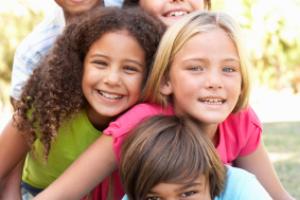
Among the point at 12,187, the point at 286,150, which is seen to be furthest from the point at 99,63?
the point at 286,150

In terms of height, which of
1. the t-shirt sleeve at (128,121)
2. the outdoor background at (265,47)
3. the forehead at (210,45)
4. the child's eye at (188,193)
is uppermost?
the forehead at (210,45)

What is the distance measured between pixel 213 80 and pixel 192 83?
0.09 m

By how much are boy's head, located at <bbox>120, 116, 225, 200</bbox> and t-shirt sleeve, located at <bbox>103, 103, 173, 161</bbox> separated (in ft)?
0.34

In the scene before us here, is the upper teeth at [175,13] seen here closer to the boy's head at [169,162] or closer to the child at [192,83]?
the child at [192,83]

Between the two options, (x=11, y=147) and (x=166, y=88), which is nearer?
(x=166, y=88)

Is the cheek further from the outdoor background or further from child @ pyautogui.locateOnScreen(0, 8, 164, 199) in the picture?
the outdoor background

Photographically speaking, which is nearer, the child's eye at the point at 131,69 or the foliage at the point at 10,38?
the child's eye at the point at 131,69

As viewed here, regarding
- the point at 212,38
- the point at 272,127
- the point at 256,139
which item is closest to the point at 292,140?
the point at 272,127

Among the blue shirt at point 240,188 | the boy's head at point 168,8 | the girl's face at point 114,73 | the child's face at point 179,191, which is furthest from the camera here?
the boy's head at point 168,8

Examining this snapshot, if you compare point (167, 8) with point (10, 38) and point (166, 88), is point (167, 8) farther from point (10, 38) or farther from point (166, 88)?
point (10, 38)

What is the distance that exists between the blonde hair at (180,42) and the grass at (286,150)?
2517 millimetres

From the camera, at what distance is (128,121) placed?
298cm

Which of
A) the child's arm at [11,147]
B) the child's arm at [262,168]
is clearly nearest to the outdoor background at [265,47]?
the child's arm at [262,168]

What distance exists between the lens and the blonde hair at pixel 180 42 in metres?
3.02
